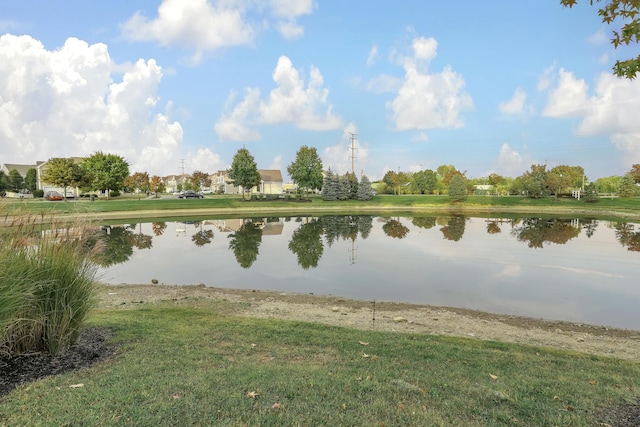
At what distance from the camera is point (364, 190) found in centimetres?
6662

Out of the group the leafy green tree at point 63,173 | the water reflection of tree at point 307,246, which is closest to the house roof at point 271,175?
the leafy green tree at point 63,173

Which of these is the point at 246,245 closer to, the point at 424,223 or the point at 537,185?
the point at 424,223

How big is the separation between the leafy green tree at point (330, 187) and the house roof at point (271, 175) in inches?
1635

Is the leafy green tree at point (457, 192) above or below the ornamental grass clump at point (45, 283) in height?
above

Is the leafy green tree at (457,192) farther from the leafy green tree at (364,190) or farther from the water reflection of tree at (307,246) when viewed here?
the water reflection of tree at (307,246)

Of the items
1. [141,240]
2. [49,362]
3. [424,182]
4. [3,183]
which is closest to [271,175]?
[424,182]

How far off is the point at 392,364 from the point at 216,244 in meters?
20.6

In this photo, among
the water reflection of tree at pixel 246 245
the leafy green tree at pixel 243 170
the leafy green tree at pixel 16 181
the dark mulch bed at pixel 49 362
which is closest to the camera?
the dark mulch bed at pixel 49 362

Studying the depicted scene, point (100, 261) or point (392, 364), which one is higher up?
point (100, 261)

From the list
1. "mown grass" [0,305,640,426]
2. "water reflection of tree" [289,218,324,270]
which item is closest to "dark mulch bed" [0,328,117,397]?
"mown grass" [0,305,640,426]

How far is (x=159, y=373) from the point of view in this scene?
181 inches

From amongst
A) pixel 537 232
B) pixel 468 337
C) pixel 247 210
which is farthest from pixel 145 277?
pixel 247 210

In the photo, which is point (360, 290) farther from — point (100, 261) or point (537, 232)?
point (537, 232)

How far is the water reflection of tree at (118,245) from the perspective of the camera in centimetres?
1920
